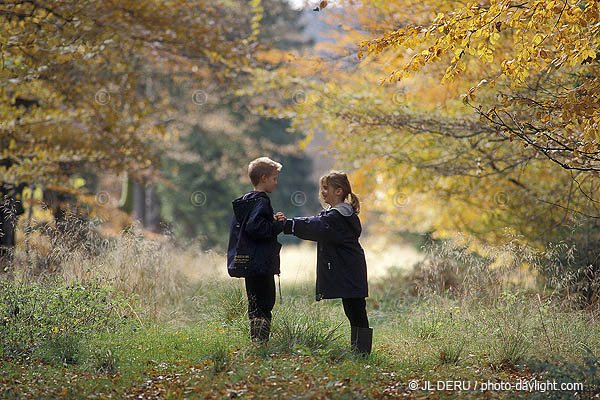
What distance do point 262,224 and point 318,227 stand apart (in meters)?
0.44

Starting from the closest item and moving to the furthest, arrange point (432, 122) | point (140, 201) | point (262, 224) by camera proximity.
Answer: point (262, 224), point (432, 122), point (140, 201)

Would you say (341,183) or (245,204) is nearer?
(245,204)

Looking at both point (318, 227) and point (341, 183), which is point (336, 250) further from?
point (341, 183)

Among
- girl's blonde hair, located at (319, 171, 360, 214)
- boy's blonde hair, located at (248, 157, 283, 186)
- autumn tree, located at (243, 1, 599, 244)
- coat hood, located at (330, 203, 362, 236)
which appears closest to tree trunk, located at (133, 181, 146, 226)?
autumn tree, located at (243, 1, 599, 244)

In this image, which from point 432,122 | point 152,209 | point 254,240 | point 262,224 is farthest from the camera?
point 152,209

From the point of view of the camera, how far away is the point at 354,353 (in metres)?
5.07

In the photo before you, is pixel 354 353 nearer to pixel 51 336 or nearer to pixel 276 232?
pixel 276 232

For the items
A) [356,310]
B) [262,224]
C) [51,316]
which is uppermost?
[262,224]

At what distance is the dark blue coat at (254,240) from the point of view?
4914 millimetres

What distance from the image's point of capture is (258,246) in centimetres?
499

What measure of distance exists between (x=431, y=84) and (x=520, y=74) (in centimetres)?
455

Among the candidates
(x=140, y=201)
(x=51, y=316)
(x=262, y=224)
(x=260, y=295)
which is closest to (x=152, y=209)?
(x=140, y=201)

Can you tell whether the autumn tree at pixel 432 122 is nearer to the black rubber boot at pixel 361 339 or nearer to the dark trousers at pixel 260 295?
the black rubber boot at pixel 361 339

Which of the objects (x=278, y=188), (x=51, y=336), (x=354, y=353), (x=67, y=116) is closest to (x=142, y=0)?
(x=67, y=116)
